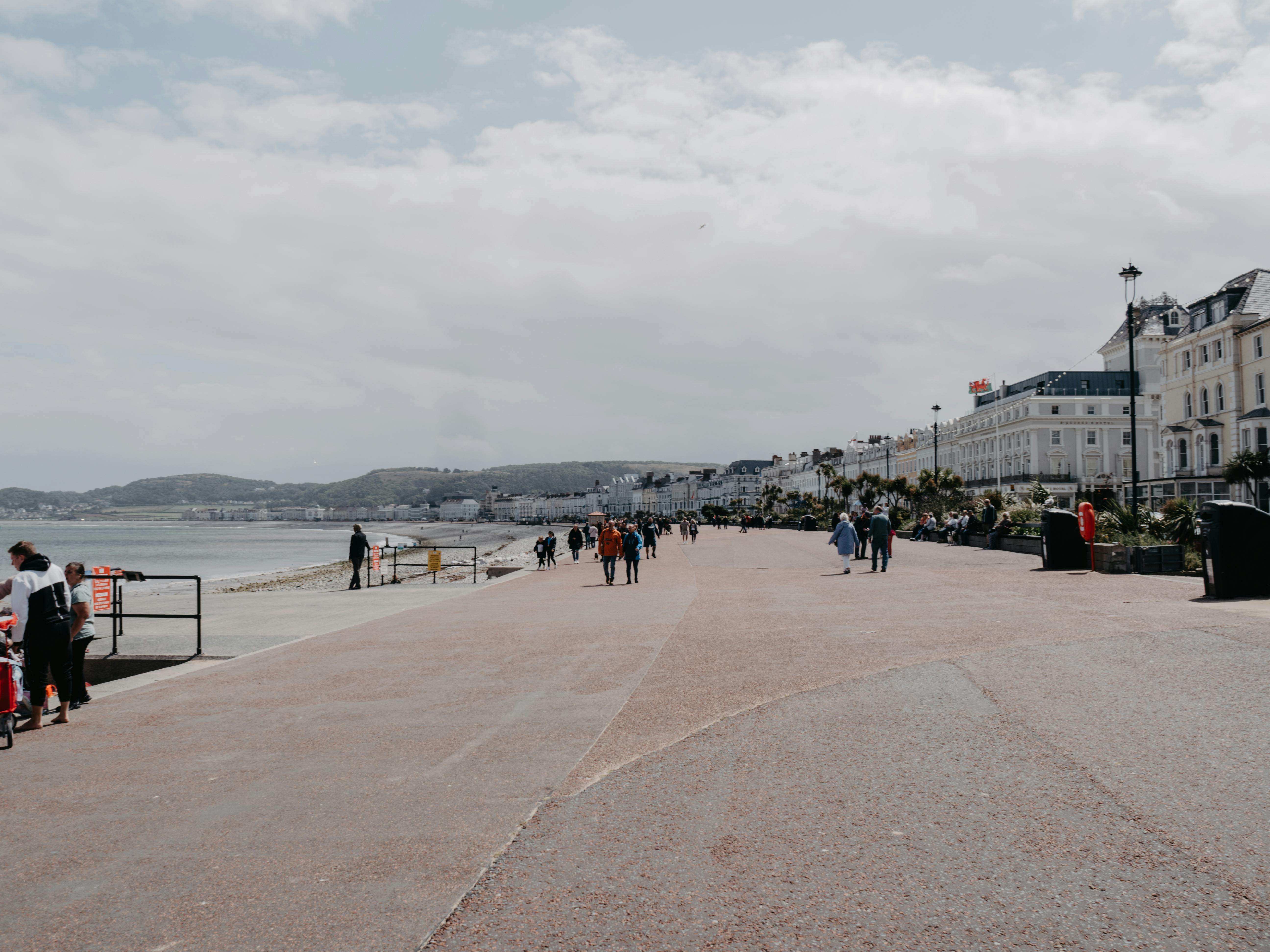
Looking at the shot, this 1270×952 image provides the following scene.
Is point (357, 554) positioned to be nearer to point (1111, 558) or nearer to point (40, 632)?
point (40, 632)

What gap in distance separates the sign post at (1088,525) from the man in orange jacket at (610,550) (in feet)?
34.8

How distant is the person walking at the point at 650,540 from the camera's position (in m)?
36.9

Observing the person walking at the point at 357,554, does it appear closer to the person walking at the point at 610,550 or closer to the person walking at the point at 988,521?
the person walking at the point at 610,550

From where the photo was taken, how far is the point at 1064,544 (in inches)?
810

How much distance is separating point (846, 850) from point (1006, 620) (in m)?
8.78

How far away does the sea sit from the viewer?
5912 cm

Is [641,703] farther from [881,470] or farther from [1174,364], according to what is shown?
[881,470]

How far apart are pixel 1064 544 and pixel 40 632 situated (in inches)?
778

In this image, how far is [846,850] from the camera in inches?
166

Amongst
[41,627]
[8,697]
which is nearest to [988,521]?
[41,627]

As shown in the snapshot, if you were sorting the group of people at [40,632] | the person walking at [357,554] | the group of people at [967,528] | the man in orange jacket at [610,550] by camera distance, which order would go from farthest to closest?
1. the group of people at [967,528]
2. the man in orange jacket at [610,550]
3. the person walking at [357,554]
4. the group of people at [40,632]

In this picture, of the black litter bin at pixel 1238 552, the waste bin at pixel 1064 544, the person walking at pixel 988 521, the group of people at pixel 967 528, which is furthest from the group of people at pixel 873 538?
the person walking at pixel 988 521

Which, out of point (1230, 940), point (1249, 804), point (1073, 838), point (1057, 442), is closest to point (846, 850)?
point (1073, 838)

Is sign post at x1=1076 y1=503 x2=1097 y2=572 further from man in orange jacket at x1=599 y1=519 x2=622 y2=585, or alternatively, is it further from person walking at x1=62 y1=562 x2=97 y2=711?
person walking at x1=62 y1=562 x2=97 y2=711
